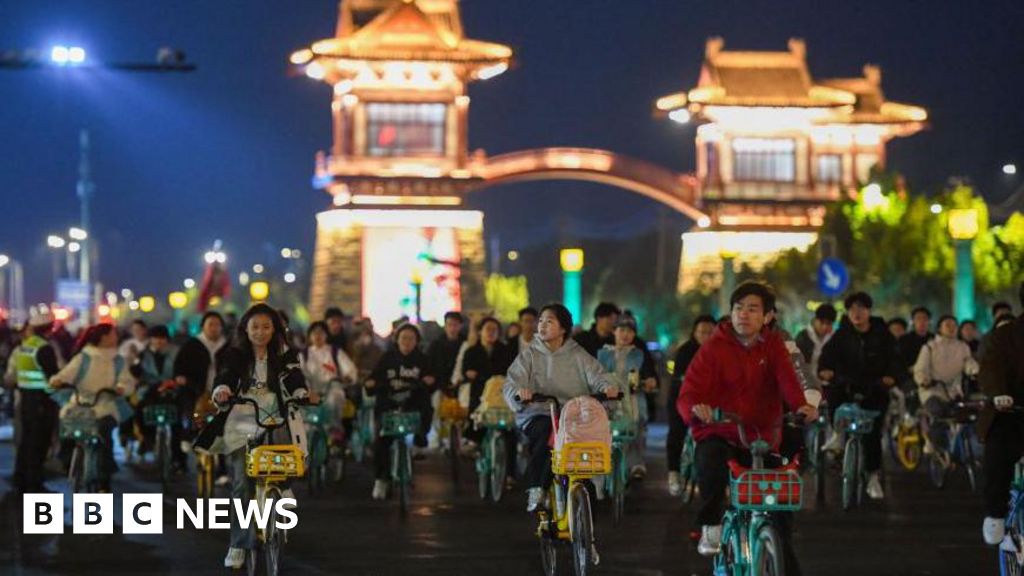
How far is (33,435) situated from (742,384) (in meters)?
9.79

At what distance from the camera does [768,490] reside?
29.6ft

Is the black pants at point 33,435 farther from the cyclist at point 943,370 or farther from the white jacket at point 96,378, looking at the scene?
the cyclist at point 943,370

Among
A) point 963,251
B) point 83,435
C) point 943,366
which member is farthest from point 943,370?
point 963,251

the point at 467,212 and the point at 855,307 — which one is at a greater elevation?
the point at 467,212

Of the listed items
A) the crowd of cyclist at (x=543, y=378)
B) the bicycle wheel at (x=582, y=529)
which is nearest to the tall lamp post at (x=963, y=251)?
the crowd of cyclist at (x=543, y=378)

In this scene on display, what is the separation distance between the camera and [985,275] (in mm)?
65812

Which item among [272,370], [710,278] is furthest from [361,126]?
[272,370]

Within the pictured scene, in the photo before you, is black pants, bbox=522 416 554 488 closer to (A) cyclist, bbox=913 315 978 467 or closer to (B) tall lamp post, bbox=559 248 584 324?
(A) cyclist, bbox=913 315 978 467

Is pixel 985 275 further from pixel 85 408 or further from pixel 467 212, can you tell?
pixel 85 408

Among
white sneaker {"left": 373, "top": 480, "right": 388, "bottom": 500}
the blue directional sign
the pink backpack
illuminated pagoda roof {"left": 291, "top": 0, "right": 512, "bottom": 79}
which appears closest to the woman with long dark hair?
the pink backpack

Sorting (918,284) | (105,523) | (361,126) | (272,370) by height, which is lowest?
(105,523)

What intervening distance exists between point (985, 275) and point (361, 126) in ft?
67.8

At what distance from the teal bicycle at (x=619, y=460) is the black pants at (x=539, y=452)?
9.72ft

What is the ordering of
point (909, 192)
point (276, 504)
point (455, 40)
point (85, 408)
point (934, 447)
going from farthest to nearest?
point (909, 192) → point (455, 40) → point (934, 447) → point (85, 408) → point (276, 504)
